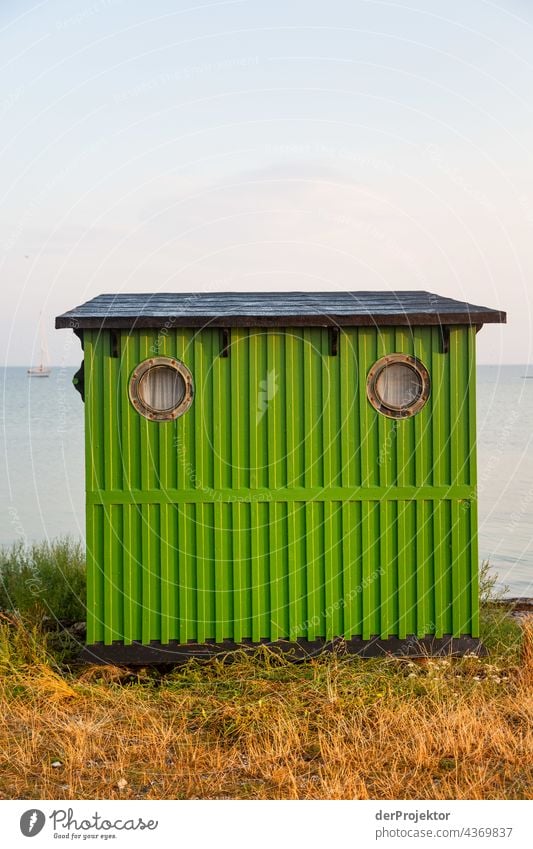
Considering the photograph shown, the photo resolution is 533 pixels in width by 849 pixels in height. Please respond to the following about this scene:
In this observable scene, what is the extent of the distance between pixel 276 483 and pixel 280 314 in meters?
1.56

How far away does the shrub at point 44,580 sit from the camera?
9.63 metres

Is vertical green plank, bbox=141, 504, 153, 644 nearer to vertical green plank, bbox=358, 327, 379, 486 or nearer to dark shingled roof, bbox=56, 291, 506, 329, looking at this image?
dark shingled roof, bbox=56, 291, 506, 329

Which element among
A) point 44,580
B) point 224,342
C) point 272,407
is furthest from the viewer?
point 44,580

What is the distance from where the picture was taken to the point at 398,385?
25.8 feet

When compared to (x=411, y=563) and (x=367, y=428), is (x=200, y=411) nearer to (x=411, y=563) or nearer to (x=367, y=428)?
(x=367, y=428)

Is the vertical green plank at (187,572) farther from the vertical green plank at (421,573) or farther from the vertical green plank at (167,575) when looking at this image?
the vertical green plank at (421,573)

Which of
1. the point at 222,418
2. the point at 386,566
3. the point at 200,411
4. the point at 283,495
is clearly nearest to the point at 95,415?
the point at 200,411

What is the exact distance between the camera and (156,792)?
559 centimetres

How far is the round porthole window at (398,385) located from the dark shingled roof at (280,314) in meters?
0.40

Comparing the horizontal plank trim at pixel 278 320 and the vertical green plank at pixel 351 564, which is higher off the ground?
the horizontal plank trim at pixel 278 320

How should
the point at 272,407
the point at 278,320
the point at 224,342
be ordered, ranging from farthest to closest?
the point at 272,407
the point at 224,342
the point at 278,320

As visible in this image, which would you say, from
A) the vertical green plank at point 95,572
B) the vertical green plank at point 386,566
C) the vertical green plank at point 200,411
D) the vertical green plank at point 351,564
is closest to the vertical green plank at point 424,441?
the vertical green plank at point 386,566

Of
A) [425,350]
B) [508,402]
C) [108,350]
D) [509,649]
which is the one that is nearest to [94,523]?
[108,350]

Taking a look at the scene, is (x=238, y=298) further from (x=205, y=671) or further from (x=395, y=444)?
(x=205, y=671)
